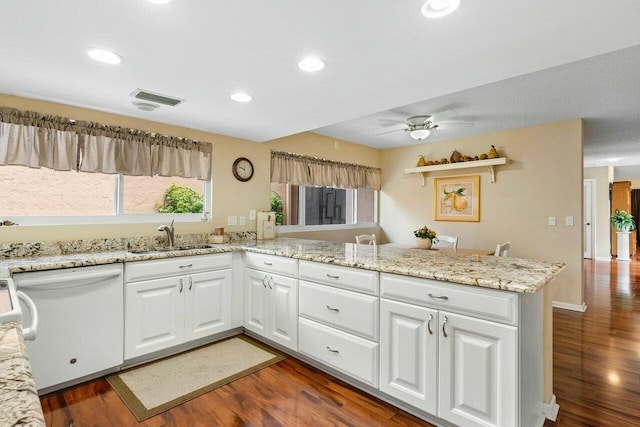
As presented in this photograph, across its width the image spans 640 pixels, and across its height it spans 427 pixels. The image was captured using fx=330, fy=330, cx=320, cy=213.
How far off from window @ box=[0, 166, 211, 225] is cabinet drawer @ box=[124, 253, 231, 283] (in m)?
0.66

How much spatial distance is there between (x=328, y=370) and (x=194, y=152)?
240cm

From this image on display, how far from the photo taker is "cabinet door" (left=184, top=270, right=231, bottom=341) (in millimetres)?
2787

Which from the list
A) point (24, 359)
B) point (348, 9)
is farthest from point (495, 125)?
point (24, 359)

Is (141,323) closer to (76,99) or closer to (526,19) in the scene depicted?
(76,99)

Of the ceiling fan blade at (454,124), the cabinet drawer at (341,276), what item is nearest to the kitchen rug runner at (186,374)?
the cabinet drawer at (341,276)

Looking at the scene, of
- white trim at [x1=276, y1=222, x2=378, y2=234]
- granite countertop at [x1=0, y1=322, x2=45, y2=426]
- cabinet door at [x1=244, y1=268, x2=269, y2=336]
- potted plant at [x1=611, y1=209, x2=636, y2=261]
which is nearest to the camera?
granite countertop at [x1=0, y1=322, x2=45, y2=426]

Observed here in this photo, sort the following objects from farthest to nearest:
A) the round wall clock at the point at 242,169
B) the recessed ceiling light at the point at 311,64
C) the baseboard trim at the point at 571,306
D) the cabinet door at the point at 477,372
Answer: the baseboard trim at the point at 571,306 < the round wall clock at the point at 242,169 < the recessed ceiling light at the point at 311,64 < the cabinet door at the point at 477,372

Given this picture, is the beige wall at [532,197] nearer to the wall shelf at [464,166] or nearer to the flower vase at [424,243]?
the wall shelf at [464,166]

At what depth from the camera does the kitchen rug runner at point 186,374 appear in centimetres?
210

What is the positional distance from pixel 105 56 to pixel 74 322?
1.72m

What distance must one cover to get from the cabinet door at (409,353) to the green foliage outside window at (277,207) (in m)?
2.48

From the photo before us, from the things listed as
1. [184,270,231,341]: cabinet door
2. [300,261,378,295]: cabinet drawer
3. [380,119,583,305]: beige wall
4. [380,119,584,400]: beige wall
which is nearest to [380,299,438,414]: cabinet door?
[300,261,378,295]: cabinet drawer

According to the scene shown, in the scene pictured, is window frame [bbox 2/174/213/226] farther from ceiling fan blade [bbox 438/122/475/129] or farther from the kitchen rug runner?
ceiling fan blade [bbox 438/122/475/129]

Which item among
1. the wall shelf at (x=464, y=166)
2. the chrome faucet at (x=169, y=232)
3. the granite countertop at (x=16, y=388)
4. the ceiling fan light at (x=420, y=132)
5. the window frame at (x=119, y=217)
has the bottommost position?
the granite countertop at (x=16, y=388)
